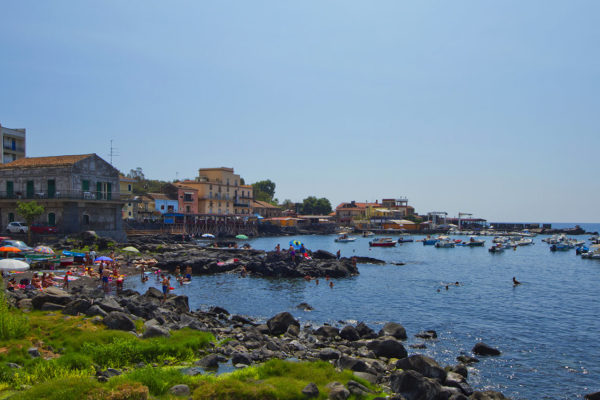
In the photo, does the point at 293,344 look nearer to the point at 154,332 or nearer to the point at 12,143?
the point at 154,332

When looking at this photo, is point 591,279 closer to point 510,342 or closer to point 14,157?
point 510,342

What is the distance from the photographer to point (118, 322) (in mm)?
18844

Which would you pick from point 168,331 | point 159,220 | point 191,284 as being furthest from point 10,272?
point 159,220

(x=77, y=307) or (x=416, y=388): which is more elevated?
(x=77, y=307)

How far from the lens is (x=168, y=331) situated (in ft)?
63.6

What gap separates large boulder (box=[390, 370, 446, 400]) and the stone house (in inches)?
1976

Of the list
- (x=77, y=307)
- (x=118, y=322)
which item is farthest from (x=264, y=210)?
(x=118, y=322)

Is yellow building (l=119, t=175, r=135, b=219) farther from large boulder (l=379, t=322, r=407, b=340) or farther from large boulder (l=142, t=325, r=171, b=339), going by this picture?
large boulder (l=142, t=325, r=171, b=339)

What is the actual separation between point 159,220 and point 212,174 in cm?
2868

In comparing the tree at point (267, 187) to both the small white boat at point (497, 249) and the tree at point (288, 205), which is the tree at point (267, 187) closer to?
the tree at point (288, 205)

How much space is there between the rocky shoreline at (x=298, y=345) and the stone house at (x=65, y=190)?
30.7 meters

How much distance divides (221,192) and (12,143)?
49351 millimetres

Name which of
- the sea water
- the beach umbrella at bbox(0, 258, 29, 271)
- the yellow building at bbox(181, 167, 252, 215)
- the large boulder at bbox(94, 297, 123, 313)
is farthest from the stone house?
the yellow building at bbox(181, 167, 252, 215)

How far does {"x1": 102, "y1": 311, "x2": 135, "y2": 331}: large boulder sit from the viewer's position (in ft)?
61.6
